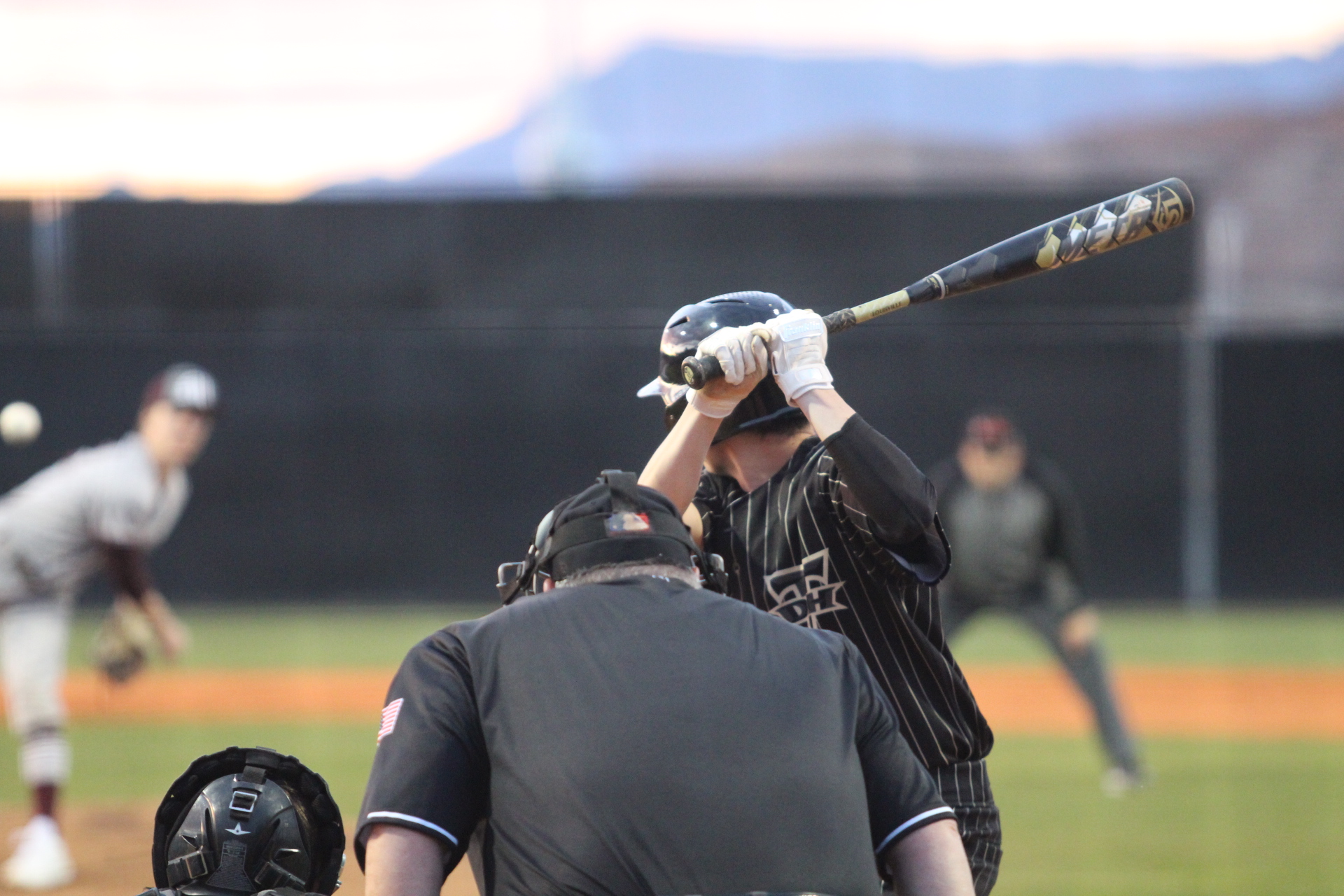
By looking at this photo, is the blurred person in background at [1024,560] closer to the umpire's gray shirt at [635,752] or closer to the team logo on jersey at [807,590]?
the team logo on jersey at [807,590]

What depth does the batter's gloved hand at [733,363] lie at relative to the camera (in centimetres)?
266

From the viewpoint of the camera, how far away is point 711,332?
2838mm

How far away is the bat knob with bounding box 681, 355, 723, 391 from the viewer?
8.67ft

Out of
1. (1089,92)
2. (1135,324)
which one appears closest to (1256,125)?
(1089,92)

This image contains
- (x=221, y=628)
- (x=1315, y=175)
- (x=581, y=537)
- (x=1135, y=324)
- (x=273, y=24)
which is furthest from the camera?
(x=1315, y=175)

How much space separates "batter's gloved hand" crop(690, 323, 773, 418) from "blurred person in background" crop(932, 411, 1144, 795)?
4.98 meters

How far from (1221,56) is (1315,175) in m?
3.56

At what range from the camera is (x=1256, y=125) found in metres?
30.8

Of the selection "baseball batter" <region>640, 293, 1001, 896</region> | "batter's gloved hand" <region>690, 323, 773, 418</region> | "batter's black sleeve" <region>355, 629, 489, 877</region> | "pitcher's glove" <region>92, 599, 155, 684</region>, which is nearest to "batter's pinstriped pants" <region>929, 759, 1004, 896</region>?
"baseball batter" <region>640, 293, 1001, 896</region>

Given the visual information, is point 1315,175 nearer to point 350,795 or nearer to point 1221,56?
point 1221,56

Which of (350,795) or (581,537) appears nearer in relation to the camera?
(581,537)

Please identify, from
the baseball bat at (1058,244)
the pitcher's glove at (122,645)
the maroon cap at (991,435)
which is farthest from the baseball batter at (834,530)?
the maroon cap at (991,435)

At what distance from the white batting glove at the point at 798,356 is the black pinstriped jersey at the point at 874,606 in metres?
0.12

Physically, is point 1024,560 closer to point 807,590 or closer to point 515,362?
point 807,590
